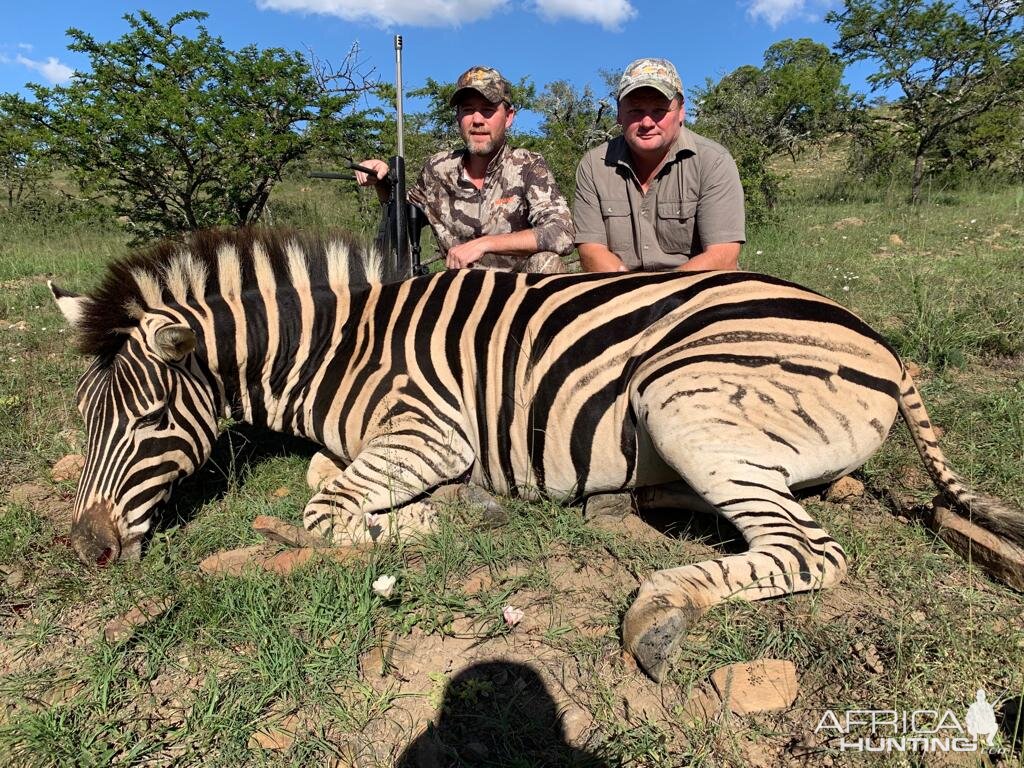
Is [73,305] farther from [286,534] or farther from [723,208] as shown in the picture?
[723,208]

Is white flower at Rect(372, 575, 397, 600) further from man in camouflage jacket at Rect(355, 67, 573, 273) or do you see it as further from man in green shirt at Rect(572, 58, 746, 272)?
man in green shirt at Rect(572, 58, 746, 272)

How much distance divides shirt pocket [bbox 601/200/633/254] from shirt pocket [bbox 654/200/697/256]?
8.0 inches

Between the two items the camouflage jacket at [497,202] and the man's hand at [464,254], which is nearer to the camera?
the man's hand at [464,254]

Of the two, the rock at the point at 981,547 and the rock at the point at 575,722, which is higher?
the rock at the point at 981,547

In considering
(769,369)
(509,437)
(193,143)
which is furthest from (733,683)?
(193,143)

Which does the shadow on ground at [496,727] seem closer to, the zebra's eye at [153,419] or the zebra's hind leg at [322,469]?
the zebra's hind leg at [322,469]

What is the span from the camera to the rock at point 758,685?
174 centimetres

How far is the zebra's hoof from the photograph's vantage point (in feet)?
6.08

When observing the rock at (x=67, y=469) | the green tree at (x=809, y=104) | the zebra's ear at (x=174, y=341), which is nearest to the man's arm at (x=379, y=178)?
the zebra's ear at (x=174, y=341)

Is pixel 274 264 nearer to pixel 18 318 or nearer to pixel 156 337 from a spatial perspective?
pixel 156 337

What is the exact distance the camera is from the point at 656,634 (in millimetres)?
1861

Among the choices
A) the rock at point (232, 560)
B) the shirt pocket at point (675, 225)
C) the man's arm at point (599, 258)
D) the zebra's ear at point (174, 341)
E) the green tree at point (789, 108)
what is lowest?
the rock at point (232, 560)

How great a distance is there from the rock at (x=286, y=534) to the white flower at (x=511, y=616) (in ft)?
2.95

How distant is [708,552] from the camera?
2521 mm
